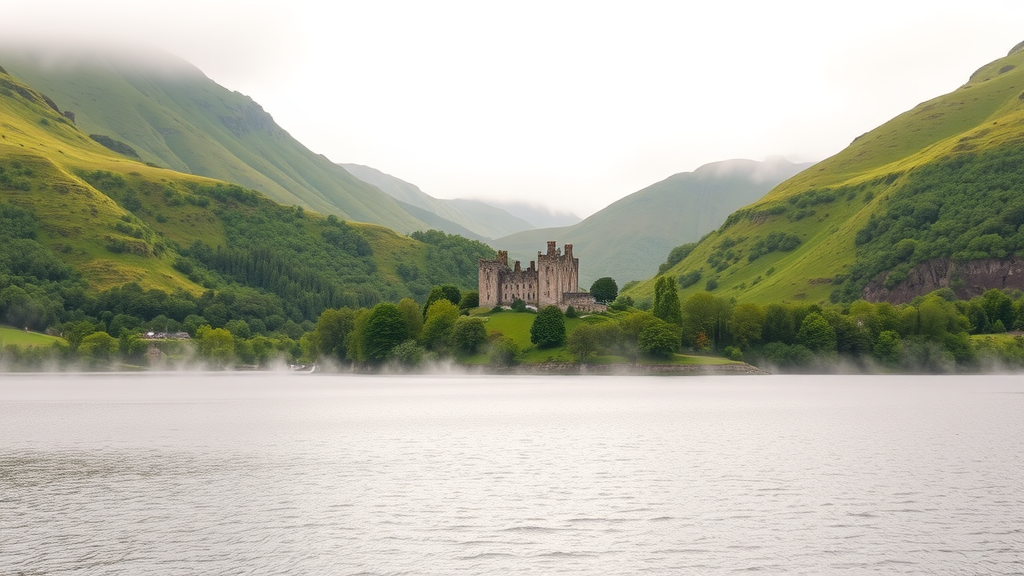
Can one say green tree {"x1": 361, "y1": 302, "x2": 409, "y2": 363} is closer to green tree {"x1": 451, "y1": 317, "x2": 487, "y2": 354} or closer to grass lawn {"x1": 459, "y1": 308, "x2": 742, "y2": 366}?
green tree {"x1": 451, "y1": 317, "x2": 487, "y2": 354}

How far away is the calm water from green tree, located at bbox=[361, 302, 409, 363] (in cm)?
8973

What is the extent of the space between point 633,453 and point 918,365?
13074 cm

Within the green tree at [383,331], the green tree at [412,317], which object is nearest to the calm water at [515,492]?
the green tree at [383,331]

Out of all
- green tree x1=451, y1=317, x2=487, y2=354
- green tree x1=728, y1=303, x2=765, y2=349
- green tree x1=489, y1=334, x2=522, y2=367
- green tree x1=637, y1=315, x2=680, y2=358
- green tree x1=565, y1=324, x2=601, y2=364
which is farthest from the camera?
green tree x1=451, y1=317, x2=487, y2=354

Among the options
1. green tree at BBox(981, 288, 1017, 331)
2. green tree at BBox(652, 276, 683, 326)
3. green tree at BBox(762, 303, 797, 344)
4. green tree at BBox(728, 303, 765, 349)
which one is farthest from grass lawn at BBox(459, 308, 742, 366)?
green tree at BBox(981, 288, 1017, 331)

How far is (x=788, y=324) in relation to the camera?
177500mm

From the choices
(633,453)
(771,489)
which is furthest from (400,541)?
(633,453)

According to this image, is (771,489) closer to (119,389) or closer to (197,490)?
(197,490)

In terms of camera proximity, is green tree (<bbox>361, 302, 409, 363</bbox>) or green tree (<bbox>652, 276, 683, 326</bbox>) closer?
green tree (<bbox>652, 276, 683, 326</bbox>)

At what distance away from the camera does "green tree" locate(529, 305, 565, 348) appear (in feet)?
578

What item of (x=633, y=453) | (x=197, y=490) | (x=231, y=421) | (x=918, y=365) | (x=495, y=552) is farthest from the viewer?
(x=918, y=365)

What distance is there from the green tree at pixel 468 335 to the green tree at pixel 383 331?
12.4 m

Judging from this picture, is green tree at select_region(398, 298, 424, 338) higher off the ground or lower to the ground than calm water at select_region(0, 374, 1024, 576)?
higher

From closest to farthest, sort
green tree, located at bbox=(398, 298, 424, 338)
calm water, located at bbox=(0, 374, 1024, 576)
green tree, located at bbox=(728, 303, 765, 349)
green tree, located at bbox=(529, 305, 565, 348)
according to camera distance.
Result: calm water, located at bbox=(0, 374, 1024, 576) → green tree, located at bbox=(728, 303, 765, 349) → green tree, located at bbox=(529, 305, 565, 348) → green tree, located at bbox=(398, 298, 424, 338)
